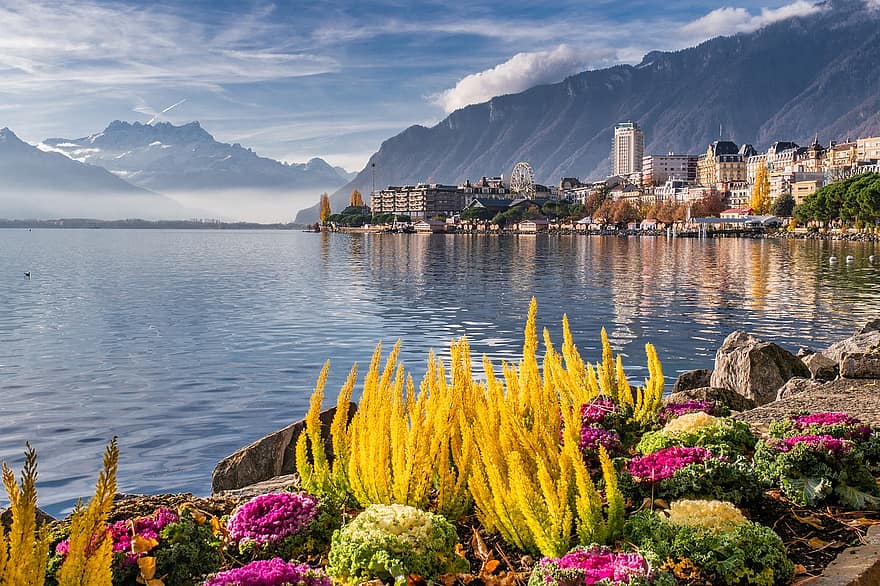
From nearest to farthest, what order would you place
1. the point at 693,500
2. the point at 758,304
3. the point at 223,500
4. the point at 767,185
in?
1. the point at 693,500
2. the point at 223,500
3. the point at 758,304
4. the point at 767,185

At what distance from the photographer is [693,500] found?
20.8ft

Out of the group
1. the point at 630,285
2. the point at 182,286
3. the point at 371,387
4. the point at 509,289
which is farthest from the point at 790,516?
the point at 182,286

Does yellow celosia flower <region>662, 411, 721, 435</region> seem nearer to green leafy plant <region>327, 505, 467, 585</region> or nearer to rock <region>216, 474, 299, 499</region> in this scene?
green leafy plant <region>327, 505, 467, 585</region>

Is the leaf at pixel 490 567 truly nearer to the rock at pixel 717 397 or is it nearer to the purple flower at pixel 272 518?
the purple flower at pixel 272 518

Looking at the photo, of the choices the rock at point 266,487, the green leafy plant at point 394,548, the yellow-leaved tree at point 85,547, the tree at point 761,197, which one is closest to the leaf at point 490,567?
the green leafy plant at point 394,548

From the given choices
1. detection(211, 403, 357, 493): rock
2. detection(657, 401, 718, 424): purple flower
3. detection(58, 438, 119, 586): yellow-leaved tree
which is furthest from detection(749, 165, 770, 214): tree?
detection(58, 438, 119, 586): yellow-leaved tree

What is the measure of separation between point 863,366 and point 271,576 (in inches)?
469

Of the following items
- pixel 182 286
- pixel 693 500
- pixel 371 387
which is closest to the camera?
pixel 693 500

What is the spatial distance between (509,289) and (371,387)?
1629 inches

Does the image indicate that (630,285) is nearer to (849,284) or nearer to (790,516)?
(849,284)

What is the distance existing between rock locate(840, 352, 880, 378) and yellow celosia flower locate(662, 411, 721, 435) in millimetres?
6607

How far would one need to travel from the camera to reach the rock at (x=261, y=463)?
1098 centimetres

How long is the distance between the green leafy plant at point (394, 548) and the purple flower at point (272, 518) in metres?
0.54

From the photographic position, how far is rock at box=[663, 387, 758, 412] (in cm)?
1186
